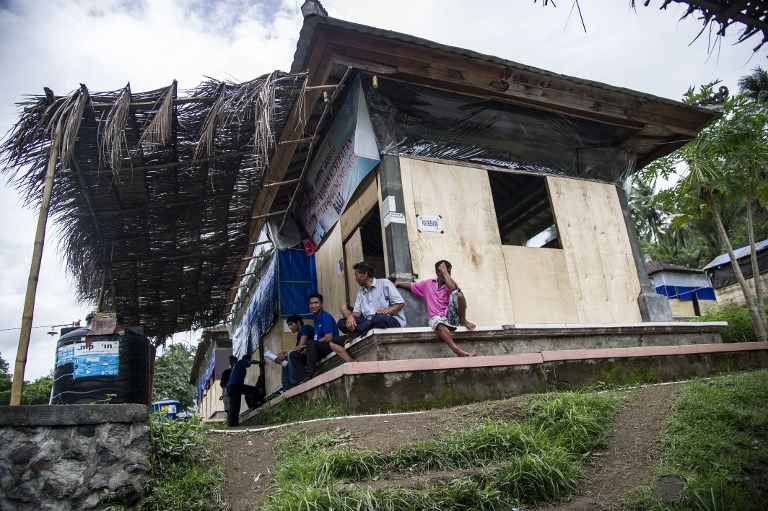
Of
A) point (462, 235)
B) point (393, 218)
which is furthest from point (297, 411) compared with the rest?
point (462, 235)

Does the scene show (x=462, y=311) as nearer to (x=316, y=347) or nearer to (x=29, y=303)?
(x=316, y=347)

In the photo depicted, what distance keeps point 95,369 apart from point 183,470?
195cm

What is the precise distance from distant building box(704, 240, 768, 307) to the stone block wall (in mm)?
23518

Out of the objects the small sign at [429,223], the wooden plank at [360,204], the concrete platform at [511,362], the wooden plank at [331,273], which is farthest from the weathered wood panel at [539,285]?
the wooden plank at [331,273]

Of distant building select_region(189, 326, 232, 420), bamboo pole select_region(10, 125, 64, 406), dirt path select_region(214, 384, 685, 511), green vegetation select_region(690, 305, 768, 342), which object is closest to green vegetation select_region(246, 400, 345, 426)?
dirt path select_region(214, 384, 685, 511)

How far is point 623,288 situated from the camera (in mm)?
7941

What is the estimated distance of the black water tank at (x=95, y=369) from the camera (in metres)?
5.31

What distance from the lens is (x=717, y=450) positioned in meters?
3.76

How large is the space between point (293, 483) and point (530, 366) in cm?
314

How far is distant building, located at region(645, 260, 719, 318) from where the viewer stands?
21.8 meters

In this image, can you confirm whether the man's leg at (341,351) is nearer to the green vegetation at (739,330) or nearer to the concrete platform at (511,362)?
the concrete platform at (511,362)

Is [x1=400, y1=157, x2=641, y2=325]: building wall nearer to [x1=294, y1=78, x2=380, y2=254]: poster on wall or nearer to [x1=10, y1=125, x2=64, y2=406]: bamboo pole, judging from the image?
[x1=294, y1=78, x2=380, y2=254]: poster on wall

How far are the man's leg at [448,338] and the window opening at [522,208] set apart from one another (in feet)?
12.9

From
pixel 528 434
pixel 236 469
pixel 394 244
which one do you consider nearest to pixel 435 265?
pixel 394 244
